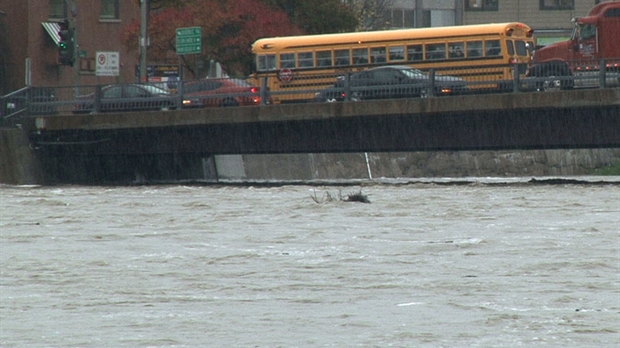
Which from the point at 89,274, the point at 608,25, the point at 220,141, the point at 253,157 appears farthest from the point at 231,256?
the point at 253,157

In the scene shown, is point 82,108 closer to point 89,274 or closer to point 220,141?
point 220,141

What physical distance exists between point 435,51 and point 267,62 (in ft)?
→ 18.2

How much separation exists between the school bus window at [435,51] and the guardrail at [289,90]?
120 inches

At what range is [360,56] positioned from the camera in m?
43.9

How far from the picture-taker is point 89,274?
16312 mm

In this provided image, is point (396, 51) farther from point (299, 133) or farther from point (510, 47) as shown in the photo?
point (299, 133)

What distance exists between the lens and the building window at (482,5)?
77.8 meters

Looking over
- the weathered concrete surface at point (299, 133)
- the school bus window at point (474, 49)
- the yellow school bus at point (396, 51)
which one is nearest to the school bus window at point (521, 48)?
the yellow school bus at point (396, 51)

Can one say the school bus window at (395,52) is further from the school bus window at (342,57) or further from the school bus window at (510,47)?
the school bus window at (510,47)

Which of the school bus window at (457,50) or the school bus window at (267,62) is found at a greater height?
the school bus window at (457,50)

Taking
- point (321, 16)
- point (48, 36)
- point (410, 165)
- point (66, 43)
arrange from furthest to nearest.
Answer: point (410, 165), point (48, 36), point (321, 16), point (66, 43)

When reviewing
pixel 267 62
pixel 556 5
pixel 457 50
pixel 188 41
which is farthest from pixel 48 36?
pixel 556 5

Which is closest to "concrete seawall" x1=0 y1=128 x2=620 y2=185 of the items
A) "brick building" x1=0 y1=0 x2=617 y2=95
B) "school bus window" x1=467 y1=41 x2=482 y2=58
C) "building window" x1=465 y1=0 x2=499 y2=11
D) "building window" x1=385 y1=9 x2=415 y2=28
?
"brick building" x1=0 y1=0 x2=617 y2=95

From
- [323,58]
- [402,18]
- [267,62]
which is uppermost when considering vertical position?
[402,18]
